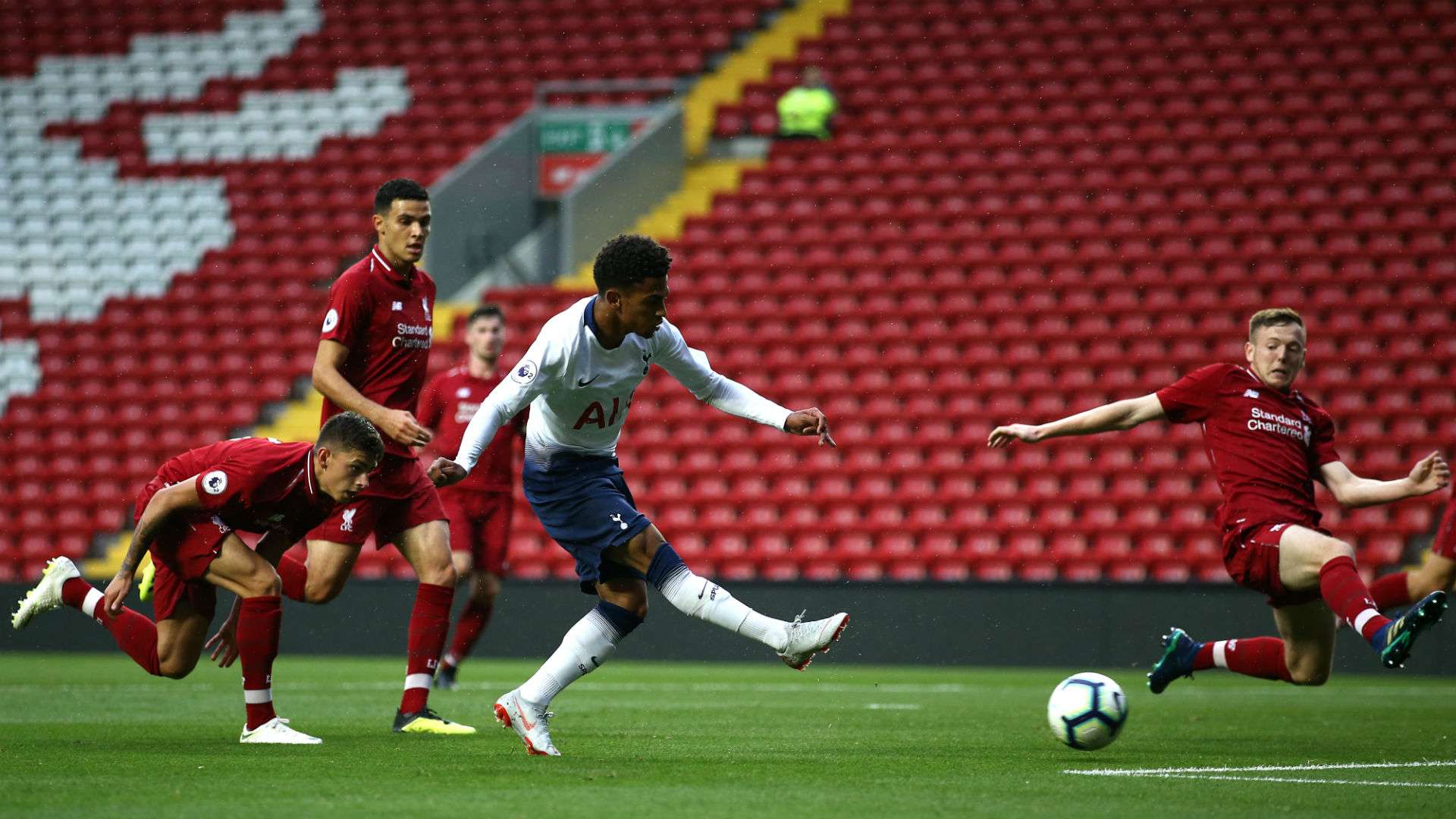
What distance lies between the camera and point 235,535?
6.61 meters

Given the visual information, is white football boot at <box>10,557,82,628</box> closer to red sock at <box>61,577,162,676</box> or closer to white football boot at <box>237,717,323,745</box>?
red sock at <box>61,577,162,676</box>

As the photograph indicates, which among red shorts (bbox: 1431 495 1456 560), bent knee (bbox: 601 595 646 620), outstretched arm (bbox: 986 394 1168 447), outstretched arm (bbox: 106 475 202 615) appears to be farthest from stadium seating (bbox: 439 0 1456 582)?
outstretched arm (bbox: 106 475 202 615)

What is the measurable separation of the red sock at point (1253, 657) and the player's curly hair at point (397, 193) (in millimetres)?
3973

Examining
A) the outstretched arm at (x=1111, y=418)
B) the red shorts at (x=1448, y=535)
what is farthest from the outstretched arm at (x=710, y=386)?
the red shorts at (x=1448, y=535)

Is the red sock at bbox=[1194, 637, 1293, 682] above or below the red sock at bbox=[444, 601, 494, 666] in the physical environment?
above

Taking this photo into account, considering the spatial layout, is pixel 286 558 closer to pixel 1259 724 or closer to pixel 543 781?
pixel 543 781

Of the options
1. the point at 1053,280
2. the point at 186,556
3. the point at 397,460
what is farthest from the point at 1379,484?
the point at 1053,280

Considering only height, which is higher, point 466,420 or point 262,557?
point 466,420

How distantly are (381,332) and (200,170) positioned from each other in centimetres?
1486

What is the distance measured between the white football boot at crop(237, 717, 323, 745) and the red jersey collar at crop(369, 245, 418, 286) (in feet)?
6.23

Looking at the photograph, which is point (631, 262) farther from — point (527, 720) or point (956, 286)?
point (956, 286)

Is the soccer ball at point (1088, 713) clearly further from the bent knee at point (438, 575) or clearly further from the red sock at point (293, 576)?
the red sock at point (293, 576)

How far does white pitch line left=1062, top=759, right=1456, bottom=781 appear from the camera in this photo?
5.78 metres

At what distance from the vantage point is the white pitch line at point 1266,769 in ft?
19.0
